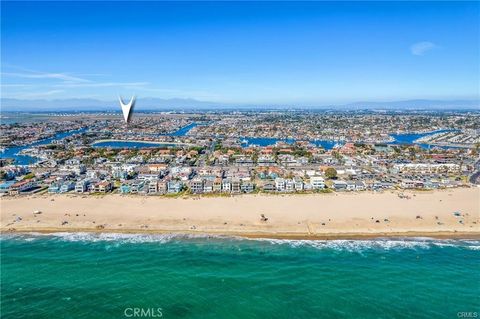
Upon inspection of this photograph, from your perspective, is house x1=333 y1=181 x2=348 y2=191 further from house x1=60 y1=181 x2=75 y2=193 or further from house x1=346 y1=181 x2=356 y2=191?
house x1=60 y1=181 x2=75 y2=193

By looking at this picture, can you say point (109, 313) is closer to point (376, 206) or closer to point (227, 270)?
point (227, 270)

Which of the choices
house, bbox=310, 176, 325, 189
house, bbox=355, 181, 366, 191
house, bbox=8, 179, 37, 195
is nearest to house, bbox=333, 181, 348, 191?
house, bbox=355, 181, 366, 191

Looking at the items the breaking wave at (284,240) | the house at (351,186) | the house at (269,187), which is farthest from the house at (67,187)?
the house at (351,186)

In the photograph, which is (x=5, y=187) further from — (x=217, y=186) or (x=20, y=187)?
(x=217, y=186)

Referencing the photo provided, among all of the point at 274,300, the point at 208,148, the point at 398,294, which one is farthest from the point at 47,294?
the point at 208,148

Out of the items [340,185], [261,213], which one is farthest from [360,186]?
[261,213]

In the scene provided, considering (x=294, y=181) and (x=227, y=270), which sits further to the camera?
(x=294, y=181)
